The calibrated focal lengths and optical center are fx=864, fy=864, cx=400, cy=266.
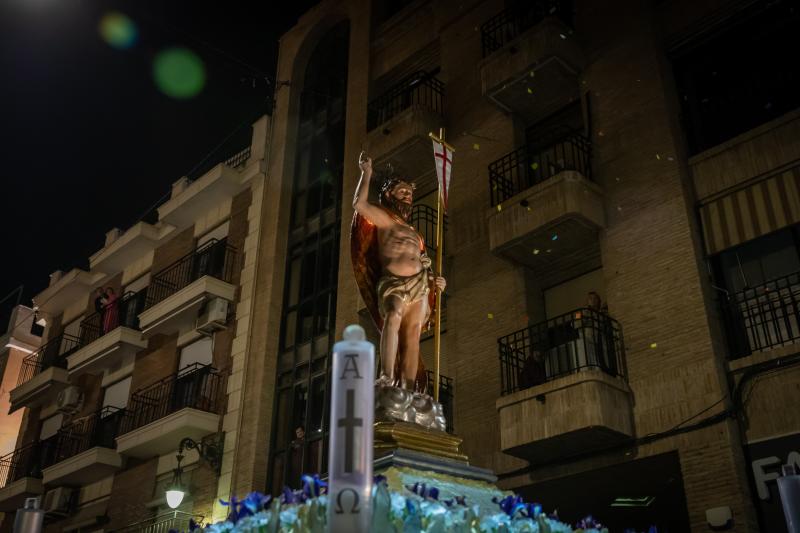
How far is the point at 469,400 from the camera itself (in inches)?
628

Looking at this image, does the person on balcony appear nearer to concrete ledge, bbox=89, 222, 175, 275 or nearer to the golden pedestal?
concrete ledge, bbox=89, 222, 175, 275

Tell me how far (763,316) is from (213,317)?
13658mm

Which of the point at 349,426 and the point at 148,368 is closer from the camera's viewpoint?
the point at 349,426

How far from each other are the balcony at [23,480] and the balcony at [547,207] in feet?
56.7

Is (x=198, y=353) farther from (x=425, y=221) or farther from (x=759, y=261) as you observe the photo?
(x=759, y=261)

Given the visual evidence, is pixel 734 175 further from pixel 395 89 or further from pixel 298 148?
pixel 298 148

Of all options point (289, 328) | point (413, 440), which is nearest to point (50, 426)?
point (289, 328)

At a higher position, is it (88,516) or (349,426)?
(88,516)

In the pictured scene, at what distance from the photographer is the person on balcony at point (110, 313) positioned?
26859mm

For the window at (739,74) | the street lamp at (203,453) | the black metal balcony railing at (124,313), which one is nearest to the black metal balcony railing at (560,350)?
the window at (739,74)

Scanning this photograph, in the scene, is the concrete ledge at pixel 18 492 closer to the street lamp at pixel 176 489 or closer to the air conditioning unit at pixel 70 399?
the air conditioning unit at pixel 70 399

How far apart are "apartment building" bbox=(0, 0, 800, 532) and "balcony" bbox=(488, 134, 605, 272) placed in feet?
0.18

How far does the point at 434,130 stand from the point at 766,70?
7.25 meters

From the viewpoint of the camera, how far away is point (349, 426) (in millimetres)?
3639
